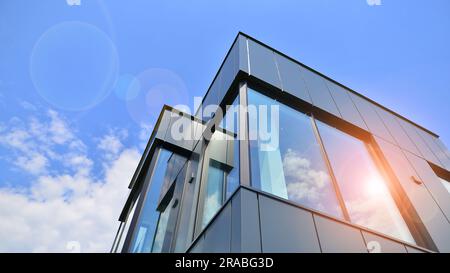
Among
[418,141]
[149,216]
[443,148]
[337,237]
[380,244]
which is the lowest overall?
[337,237]

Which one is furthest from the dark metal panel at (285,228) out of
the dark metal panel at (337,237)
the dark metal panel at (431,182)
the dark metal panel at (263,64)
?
the dark metal panel at (431,182)

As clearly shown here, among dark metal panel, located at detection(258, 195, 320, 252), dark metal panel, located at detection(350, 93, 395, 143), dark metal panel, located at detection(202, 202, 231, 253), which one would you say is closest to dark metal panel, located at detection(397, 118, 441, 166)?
dark metal panel, located at detection(350, 93, 395, 143)

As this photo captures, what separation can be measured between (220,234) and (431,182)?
652 centimetres

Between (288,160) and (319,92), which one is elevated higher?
(319,92)

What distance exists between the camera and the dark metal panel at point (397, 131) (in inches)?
314

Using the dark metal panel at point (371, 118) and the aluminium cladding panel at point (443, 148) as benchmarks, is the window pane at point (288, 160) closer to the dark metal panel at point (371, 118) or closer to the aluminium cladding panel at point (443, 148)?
the dark metal panel at point (371, 118)

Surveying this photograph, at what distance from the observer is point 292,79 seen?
697 centimetres

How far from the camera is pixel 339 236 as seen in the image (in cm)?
392

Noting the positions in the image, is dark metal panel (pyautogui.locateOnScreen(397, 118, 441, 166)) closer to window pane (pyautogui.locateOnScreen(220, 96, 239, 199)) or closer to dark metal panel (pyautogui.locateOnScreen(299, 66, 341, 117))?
dark metal panel (pyautogui.locateOnScreen(299, 66, 341, 117))

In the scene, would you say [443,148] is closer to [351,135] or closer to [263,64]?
[351,135]

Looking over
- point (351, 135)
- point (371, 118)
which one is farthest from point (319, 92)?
point (371, 118)

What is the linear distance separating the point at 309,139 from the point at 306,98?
1357 millimetres
